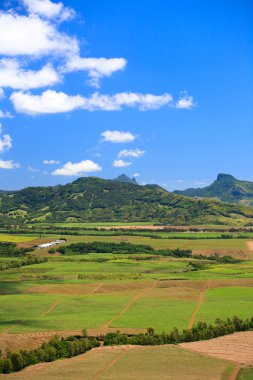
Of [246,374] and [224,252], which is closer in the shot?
[246,374]

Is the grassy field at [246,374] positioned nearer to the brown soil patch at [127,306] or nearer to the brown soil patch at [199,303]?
the brown soil patch at [199,303]

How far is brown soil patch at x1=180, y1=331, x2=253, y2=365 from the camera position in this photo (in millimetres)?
61969

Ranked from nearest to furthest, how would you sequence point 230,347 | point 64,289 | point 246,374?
1. point 246,374
2. point 230,347
3. point 64,289

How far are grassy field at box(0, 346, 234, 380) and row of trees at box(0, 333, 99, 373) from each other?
5.43 feet

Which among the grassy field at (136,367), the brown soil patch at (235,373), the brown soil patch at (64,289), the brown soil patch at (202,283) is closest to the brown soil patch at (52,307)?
the brown soil patch at (64,289)

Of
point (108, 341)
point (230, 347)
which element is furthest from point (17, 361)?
point (230, 347)

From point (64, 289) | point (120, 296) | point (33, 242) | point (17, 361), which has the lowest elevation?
point (17, 361)

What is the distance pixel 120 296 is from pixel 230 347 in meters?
36.6

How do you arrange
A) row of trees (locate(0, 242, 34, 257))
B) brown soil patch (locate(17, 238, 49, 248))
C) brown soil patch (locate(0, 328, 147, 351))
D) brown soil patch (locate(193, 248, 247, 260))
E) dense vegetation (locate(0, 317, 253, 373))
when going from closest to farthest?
dense vegetation (locate(0, 317, 253, 373))
brown soil patch (locate(0, 328, 147, 351))
brown soil patch (locate(193, 248, 247, 260))
row of trees (locate(0, 242, 34, 257))
brown soil patch (locate(17, 238, 49, 248))

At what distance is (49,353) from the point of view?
210 feet

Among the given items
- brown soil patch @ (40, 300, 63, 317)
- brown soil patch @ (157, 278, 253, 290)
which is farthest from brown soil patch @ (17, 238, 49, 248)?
brown soil patch @ (40, 300, 63, 317)

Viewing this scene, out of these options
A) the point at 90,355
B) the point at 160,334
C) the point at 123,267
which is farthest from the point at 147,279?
the point at 90,355

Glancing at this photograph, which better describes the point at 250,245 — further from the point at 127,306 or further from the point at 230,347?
the point at 230,347

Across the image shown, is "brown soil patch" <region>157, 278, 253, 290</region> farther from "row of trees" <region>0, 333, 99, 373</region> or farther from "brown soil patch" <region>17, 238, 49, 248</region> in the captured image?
"brown soil patch" <region>17, 238, 49, 248</region>
